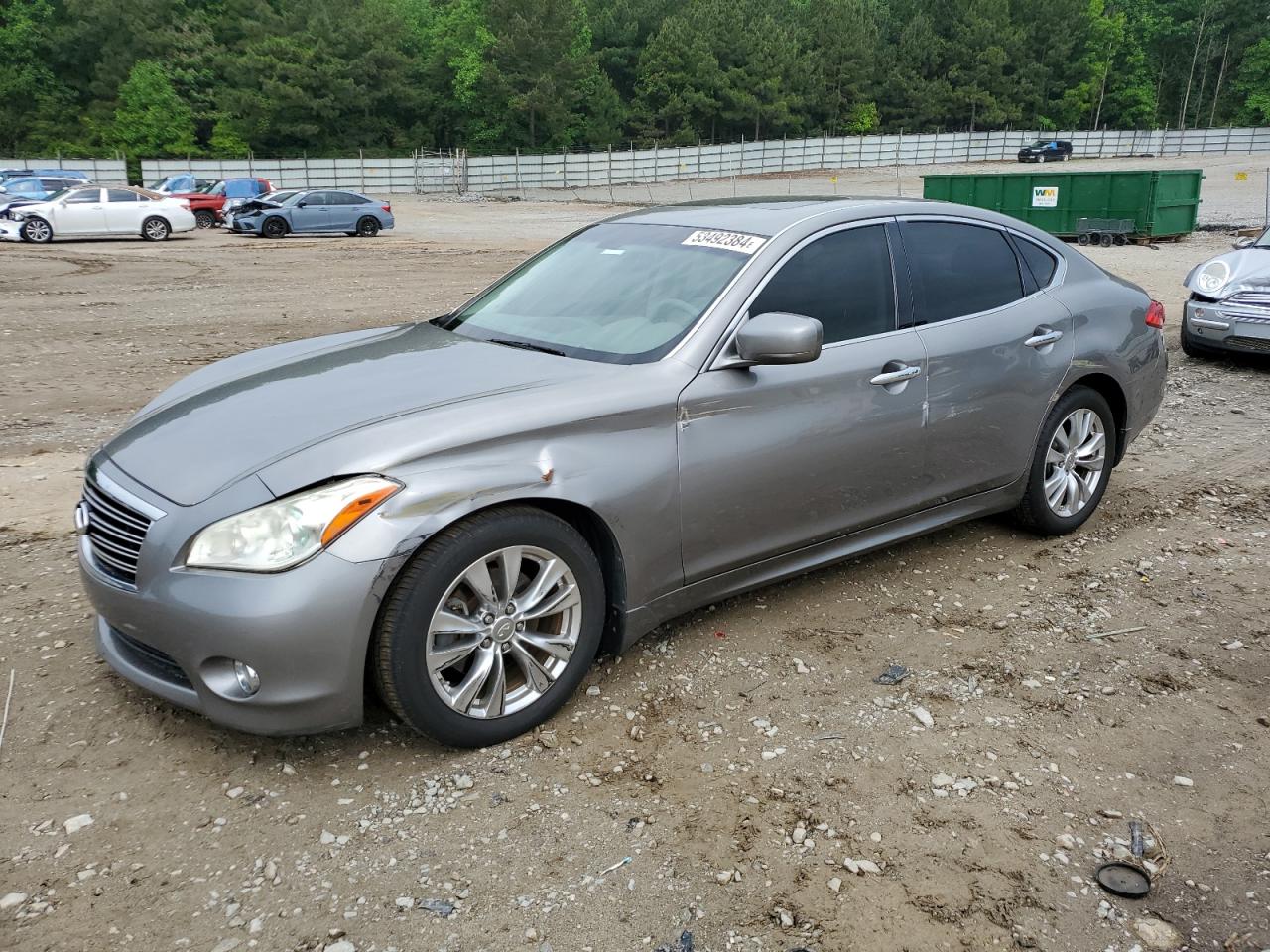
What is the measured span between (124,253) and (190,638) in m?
21.5

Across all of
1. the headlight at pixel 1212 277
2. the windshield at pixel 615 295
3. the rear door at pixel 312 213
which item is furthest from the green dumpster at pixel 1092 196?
the windshield at pixel 615 295

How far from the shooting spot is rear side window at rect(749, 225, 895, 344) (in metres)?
3.94

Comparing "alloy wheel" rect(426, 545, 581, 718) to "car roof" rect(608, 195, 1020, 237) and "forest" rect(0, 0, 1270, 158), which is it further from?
"forest" rect(0, 0, 1270, 158)

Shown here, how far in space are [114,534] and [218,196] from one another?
3216cm

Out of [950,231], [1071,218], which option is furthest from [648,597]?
[1071,218]

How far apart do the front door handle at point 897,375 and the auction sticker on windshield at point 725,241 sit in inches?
27.8

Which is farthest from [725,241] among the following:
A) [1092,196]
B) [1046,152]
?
[1046,152]

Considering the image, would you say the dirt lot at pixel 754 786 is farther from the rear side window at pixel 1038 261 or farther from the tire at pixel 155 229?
the tire at pixel 155 229

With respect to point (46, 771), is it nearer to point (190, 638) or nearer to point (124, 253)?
point (190, 638)

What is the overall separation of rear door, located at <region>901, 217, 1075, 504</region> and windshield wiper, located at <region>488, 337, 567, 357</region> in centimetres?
155

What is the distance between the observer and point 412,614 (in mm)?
2967

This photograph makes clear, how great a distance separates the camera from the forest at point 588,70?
7112 cm

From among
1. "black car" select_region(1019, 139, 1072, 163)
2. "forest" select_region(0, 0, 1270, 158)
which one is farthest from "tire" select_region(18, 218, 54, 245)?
"black car" select_region(1019, 139, 1072, 163)

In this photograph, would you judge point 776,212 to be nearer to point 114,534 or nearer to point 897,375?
point 897,375
